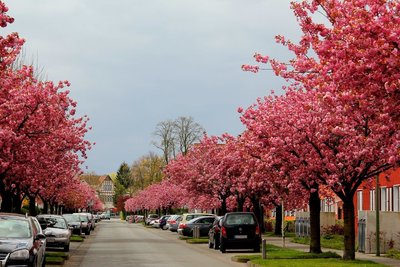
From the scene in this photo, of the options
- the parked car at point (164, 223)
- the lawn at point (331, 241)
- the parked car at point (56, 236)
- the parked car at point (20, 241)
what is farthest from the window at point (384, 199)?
the parked car at point (164, 223)

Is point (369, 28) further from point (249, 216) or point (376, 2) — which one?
point (249, 216)

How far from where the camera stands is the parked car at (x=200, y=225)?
147ft

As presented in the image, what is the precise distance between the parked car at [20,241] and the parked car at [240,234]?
42.8ft

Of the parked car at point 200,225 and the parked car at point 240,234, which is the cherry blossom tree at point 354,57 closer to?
the parked car at point 240,234

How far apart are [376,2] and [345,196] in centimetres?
1227

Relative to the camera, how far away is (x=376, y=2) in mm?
11383

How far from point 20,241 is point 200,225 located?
1196 inches

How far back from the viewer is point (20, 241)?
15117mm

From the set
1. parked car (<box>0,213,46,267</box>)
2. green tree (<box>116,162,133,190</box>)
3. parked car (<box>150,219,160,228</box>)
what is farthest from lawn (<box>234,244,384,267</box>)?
green tree (<box>116,162,133,190</box>)

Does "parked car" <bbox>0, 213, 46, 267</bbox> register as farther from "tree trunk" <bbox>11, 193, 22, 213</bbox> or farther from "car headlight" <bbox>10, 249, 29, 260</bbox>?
"tree trunk" <bbox>11, 193, 22, 213</bbox>

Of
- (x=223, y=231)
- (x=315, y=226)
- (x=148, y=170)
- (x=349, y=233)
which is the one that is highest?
(x=148, y=170)

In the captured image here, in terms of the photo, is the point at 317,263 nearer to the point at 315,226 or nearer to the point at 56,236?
the point at 315,226

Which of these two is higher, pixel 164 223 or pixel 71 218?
pixel 164 223

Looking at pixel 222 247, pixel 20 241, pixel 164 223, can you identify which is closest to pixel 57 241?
pixel 222 247
